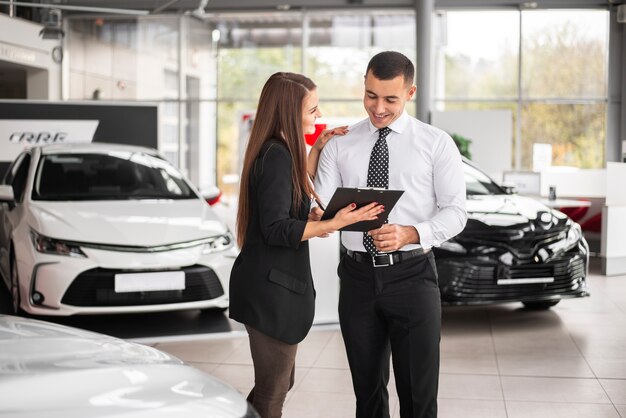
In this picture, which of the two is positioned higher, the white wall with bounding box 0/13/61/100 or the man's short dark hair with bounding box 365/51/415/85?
the white wall with bounding box 0/13/61/100

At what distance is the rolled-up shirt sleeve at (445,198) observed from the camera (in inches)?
111

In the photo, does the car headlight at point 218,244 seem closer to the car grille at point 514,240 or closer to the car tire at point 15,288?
the car tire at point 15,288

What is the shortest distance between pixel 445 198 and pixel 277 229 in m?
0.59

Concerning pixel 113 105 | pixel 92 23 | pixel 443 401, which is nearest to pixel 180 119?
pixel 92 23

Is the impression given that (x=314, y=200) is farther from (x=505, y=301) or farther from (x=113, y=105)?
(x=113, y=105)

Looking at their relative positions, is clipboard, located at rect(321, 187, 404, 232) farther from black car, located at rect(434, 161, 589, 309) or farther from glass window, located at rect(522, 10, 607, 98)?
glass window, located at rect(522, 10, 607, 98)

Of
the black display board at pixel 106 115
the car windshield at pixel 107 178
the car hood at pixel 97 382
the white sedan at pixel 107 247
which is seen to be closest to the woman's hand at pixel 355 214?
the car hood at pixel 97 382

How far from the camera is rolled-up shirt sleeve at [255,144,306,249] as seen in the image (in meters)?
2.64

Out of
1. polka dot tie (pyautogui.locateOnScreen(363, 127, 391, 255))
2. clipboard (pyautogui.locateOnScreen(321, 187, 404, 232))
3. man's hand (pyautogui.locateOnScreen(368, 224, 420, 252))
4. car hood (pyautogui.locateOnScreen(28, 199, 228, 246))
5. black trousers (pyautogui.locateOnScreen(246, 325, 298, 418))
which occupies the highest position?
polka dot tie (pyautogui.locateOnScreen(363, 127, 391, 255))

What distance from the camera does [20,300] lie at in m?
6.00

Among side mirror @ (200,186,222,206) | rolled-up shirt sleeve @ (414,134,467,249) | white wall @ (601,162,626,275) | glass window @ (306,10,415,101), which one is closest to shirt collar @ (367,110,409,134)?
rolled-up shirt sleeve @ (414,134,467,249)

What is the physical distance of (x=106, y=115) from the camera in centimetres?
1036

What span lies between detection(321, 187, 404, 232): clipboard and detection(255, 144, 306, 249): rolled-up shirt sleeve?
11cm

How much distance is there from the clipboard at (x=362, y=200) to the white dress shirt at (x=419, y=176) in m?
A: 0.18
